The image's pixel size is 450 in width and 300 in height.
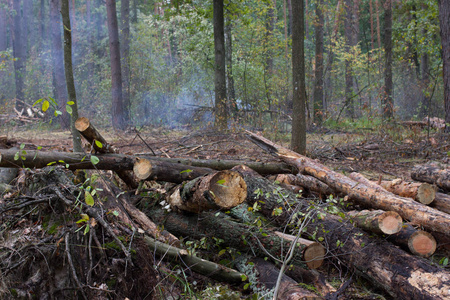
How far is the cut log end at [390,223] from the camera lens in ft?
10.5

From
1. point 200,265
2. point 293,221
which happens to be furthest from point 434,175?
point 200,265

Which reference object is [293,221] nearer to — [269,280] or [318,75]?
[269,280]

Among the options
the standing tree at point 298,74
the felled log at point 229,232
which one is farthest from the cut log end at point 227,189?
the standing tree at point 298,74

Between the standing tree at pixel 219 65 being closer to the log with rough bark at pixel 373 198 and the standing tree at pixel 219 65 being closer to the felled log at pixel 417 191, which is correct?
the log with rough bark at pixel 373 198

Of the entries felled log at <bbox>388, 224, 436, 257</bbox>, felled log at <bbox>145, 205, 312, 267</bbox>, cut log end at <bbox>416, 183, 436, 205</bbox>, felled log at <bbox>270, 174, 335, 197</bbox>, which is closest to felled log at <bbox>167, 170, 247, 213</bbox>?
felled log at <bbox>145, 205, 312, 267</bbox>

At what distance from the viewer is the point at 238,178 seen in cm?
334

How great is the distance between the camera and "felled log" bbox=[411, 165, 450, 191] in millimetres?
4691

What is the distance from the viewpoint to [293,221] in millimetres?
3688

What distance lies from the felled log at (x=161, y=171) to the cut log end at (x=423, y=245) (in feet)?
7.70

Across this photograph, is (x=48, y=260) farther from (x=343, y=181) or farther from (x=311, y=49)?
(x=311, y=49)

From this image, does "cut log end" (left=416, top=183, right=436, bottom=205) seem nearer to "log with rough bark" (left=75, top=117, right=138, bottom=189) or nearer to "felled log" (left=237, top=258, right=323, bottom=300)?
"felled log" (left=237, top=258, right=323, bottom=300)

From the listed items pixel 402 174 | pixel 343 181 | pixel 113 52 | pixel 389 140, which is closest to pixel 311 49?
pixel 113 52

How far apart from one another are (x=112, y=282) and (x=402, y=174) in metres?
5.50

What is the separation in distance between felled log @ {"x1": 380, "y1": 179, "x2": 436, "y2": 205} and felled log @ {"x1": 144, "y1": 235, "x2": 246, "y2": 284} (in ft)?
Answer: 7.92
